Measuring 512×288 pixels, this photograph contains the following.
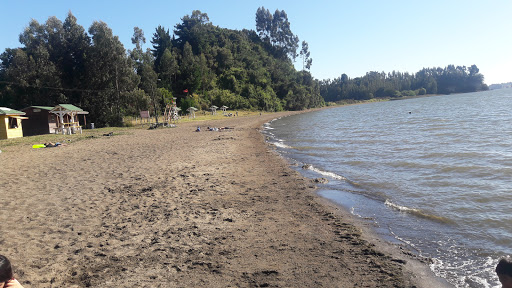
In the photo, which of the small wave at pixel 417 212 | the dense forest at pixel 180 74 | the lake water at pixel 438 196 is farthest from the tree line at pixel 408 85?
the small wave at pixel 417 212

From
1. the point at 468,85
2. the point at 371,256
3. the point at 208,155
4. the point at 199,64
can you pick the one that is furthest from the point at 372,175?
the point at 468,85

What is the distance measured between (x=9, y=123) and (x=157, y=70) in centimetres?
5599

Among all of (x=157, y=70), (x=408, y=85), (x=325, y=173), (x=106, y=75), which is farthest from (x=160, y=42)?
(x=408, y=85)

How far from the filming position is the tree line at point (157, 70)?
142 ft

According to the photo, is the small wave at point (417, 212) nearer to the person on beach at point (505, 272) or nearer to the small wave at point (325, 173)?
the small wave at point (325, 173)

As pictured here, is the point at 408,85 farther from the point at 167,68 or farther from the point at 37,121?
the point at 37,121

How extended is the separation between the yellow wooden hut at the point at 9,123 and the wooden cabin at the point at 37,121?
3.51 m

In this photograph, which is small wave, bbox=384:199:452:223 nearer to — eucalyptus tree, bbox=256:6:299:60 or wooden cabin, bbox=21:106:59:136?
wooden cabin, bbox=21:106:59:136

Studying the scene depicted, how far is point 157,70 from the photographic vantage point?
80875 millimetres

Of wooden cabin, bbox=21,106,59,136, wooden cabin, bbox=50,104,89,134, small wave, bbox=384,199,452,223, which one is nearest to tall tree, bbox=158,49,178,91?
wooden cabin, bbox=50,104,89,134

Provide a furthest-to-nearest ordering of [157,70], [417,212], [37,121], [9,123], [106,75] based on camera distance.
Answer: [157,70], [106,75], [37,121], [9,123], [417,212]

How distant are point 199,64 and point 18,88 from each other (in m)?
47.9

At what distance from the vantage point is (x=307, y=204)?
7965 millimetres

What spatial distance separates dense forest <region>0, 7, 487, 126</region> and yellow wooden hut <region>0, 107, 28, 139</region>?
47.2 feet
